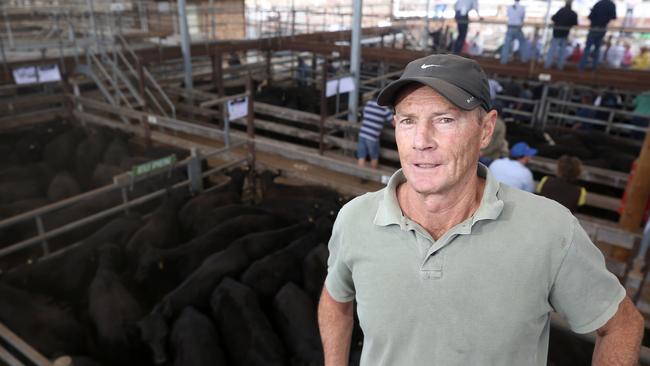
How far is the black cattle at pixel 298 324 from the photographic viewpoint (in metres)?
4.34

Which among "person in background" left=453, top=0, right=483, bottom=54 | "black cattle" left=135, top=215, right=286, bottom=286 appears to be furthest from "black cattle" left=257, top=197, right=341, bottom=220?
"person in background" left=453, top=0, right=483, bottom=54

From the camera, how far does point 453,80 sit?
147 centimetres

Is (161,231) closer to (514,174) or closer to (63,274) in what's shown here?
(63,274)

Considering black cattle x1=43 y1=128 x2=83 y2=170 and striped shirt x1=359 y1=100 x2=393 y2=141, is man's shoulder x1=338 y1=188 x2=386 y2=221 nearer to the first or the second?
striped shirt x1=359 y1=100 x2=393 y2=141

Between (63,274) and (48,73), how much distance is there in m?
6.06

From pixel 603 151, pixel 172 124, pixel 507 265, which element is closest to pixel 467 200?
pixel 507 265

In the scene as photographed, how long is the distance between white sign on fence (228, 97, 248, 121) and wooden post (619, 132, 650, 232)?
5.01m

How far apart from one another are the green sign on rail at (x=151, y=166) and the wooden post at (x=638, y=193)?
524 centimetres

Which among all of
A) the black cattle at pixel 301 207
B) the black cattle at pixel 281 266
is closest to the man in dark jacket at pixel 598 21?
the black cattle at pixel 301 207

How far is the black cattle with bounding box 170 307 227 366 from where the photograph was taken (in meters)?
4.28

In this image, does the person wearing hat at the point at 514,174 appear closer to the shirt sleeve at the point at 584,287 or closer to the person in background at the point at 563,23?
the shirt sleeve at the point at 584,287

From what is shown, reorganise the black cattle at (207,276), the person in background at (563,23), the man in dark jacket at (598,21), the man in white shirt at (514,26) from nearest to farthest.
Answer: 1. the black cattle at (207,276)
2. the man in dark jacket at (598,21)
3. the person in background at (563,23)
4. the man in white shirt at (514,26)

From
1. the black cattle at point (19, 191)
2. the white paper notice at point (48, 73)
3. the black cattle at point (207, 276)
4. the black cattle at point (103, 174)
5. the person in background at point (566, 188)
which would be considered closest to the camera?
the black cattle at point (207, 276)

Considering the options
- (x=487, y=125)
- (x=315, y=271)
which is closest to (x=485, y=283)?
(x=487, y=125)
